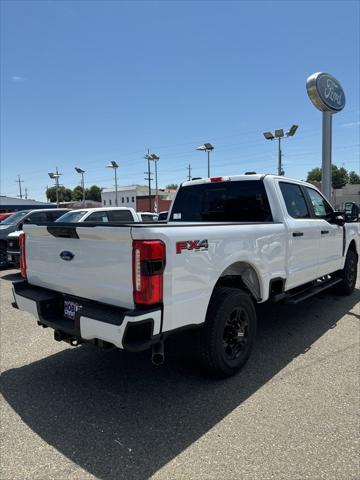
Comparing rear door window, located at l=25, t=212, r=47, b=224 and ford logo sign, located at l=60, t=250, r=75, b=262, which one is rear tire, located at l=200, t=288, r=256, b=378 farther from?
rear door window, located at l=25, t=212, r=47, b=224

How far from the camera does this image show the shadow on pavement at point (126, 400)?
2623 mm

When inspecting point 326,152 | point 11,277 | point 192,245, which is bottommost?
point 11,277

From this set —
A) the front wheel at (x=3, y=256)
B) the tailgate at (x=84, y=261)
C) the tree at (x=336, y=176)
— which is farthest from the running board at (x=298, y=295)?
the tree at (x=336, y=176)

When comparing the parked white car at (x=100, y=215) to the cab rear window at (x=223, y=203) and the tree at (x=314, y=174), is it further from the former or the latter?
the tree at (x=314, y=174)

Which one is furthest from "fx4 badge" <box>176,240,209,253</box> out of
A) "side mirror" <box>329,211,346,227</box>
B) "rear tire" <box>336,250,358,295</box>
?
"rear tire" <box>336,250,358,295</box>

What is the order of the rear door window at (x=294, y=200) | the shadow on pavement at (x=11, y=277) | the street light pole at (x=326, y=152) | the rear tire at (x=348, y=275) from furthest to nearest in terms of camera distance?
the street light pole at (x=326, y=152), the shadow on pavement at (x=11, y=277), the rear tire at (x=348, y=275), the rear door window at (x=294, y=200)

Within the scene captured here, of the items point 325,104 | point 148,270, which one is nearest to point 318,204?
point 148,270

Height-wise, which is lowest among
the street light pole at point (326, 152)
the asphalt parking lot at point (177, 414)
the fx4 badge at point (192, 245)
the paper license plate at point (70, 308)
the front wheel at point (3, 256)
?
the asphalt parking lot at point (177, 414)

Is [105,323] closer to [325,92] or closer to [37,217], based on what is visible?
[37,217]

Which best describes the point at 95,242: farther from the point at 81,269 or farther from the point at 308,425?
the point at 308,425

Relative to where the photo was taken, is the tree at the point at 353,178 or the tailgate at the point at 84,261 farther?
the tree at the point at 353,178

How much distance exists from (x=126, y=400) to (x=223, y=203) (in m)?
2.83

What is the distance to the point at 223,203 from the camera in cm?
510

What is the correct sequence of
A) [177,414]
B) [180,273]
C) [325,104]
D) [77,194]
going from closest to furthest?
[180,273] → [177,414] → [325,104] → [77,194]
